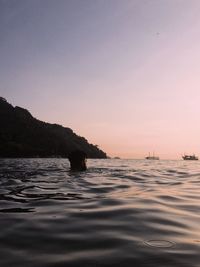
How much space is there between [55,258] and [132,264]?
104 cm

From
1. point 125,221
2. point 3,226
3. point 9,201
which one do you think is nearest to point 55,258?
point 3,226

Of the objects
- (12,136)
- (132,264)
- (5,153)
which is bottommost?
(132,264)

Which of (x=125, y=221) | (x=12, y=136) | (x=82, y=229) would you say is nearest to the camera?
(x=82, y=229)

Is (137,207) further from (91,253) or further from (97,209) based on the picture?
(91,253)

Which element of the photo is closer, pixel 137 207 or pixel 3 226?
pixel 3 226

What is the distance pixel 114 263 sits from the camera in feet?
14.1

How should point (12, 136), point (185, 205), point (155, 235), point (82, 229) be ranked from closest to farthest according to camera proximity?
point (155, 235), point (82, 229), point (185, 205), point (12, 136)

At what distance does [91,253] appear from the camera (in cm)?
473

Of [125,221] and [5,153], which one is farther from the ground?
[5,153]

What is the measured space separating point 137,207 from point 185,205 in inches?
61.8

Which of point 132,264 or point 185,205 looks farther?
point 185,205

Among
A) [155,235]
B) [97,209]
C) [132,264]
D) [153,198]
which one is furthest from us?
[153,198]

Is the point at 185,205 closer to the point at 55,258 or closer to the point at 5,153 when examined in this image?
the point at 55,258

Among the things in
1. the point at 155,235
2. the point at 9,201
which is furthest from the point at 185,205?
the point at 9,201
